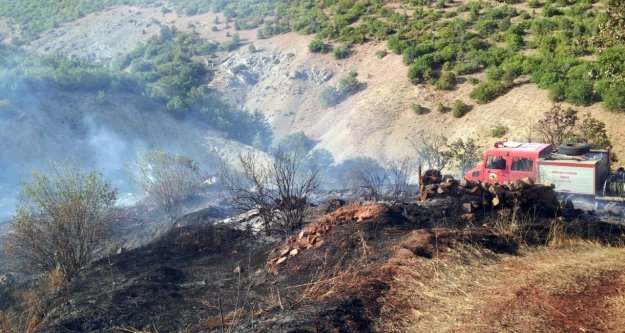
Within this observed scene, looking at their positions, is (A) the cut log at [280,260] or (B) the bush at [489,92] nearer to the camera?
(A) the cut log at [280,260]

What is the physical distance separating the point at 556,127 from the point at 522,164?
7.66 m

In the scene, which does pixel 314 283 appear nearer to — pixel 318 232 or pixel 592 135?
pixel 318 232

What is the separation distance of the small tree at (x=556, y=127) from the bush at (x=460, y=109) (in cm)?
607

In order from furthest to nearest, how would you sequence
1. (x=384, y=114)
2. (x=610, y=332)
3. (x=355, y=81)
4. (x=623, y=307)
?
1. (x=355, y=81)
2. (x=384, y=114)
3. (x=623, y=307)
4. (x=610, y=332)

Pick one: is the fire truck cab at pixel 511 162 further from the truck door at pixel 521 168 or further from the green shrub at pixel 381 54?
the green shrub at pixel 381 54

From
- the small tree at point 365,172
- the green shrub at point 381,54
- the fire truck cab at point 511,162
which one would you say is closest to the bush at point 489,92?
the small tree at point 365,172

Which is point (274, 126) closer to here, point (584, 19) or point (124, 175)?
point (124, 175)

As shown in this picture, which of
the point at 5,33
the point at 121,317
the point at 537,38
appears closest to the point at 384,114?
the point at 537,38

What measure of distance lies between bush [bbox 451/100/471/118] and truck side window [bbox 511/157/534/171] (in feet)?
42.6

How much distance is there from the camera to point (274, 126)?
35.8 m

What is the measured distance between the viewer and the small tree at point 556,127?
21245 millimetres

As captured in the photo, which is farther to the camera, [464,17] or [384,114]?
[464,17]

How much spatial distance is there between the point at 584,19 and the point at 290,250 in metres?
28.5

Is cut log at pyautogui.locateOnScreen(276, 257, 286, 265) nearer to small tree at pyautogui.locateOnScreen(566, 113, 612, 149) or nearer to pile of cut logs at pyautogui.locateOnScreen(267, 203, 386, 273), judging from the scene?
pile of cut logs at pyautogui.locateOnScreen(267, 203, 386, 273)
